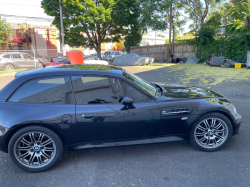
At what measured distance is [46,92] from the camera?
3.09 metres

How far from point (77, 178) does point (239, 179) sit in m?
2.21

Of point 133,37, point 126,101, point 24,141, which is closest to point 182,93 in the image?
point 126,101

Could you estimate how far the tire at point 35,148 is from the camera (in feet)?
9.42

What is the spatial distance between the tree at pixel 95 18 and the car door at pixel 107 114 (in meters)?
18.5

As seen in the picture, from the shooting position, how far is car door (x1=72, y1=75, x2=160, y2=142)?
2.99 metres

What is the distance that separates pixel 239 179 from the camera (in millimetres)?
2646

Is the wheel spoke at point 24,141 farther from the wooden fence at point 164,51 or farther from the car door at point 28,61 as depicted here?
the wooden fence at point 164,51

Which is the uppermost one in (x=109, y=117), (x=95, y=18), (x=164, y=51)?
(x=95, y=18)

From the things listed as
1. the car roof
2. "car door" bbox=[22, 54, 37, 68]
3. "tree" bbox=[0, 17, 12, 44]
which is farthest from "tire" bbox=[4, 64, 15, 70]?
"tree" bbox=[0, 17, 12, 44]

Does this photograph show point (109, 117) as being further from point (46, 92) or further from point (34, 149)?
point (34, 149)

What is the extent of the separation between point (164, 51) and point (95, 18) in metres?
8.72

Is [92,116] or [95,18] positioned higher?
[95,18]

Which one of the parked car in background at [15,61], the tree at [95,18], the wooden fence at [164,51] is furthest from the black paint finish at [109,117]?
the wooden fence at [164,51]

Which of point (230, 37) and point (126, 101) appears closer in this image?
point (126, 101)
